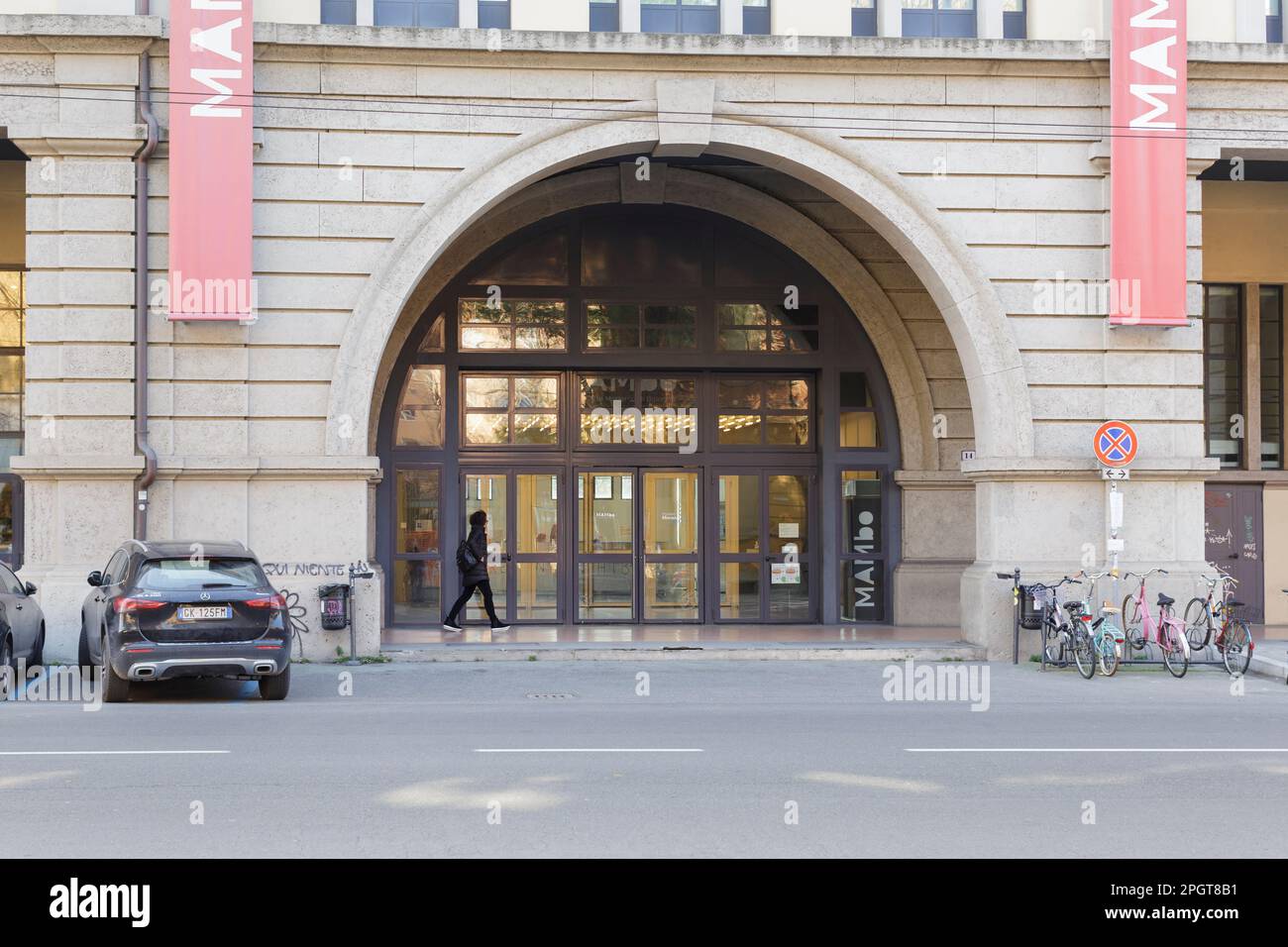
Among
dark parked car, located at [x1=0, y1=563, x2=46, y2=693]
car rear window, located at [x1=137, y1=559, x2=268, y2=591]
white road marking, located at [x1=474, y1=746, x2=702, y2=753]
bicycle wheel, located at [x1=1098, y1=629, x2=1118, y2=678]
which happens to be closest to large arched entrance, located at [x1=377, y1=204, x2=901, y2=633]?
bicycle wheel, located at [x1=1098, y1=629, x2=1118, y2=678]

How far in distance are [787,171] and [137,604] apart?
394 inches

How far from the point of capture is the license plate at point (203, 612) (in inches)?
504

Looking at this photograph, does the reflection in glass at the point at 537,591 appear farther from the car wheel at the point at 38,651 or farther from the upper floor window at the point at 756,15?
the upper floor window at the point at 756,15

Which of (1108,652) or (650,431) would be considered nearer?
(1108,652)

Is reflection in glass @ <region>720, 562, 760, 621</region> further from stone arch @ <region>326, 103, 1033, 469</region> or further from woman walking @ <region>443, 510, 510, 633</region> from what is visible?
stone arch @ <region>326, 103, 1033, 469</region>

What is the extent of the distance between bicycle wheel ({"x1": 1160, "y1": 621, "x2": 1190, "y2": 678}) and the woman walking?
8946mm

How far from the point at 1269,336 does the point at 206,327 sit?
53.5 ft

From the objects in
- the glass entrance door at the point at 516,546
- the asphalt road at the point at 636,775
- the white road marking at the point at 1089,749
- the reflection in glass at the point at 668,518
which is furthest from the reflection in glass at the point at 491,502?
the white road marking at the point at 1089,749

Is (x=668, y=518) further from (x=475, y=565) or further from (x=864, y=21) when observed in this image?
(x=864, y=21)

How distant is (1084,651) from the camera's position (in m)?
16.5

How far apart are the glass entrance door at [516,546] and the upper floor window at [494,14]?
6658mm

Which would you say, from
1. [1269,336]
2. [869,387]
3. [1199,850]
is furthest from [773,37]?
[1199,850]

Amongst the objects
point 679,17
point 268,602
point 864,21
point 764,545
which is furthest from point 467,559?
point 864,21

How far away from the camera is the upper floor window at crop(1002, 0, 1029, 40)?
1859cm
